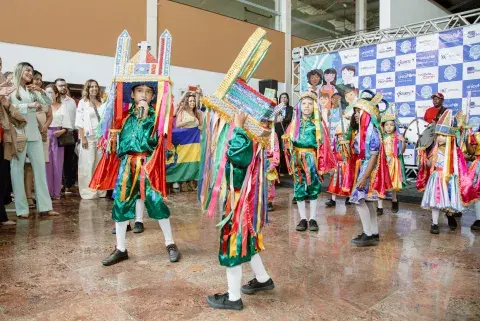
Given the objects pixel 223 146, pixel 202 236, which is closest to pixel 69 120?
pixel 202 236

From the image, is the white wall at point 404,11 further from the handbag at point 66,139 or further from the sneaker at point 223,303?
the sneaker at point 223,303

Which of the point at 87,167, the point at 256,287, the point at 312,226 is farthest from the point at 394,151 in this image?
the point at 87,167

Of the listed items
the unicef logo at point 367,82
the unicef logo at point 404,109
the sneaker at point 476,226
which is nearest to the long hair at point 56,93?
the sneaker at point 476,226

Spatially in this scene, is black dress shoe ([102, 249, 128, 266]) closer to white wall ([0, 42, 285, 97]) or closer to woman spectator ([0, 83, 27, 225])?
woman spectator ([0, 83, 27, 225])

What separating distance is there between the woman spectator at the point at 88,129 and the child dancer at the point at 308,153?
3362 millimetres

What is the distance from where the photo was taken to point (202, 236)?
169 inches

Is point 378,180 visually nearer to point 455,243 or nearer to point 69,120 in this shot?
point 455,243

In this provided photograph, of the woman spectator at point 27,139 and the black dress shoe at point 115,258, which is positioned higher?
the woman spectator at point 27,139

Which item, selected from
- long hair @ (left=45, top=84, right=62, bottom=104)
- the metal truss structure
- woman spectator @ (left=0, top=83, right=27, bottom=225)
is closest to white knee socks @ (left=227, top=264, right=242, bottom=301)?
woman spectator @ (left=0, top=83, right=27, bottom=225)

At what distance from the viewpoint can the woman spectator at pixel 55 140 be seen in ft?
20.5

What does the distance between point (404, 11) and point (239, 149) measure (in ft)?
34.5

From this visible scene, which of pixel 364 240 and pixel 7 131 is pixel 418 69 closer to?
pixel 364 240

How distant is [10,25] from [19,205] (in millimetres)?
4453

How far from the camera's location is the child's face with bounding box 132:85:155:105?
3.39 metres
